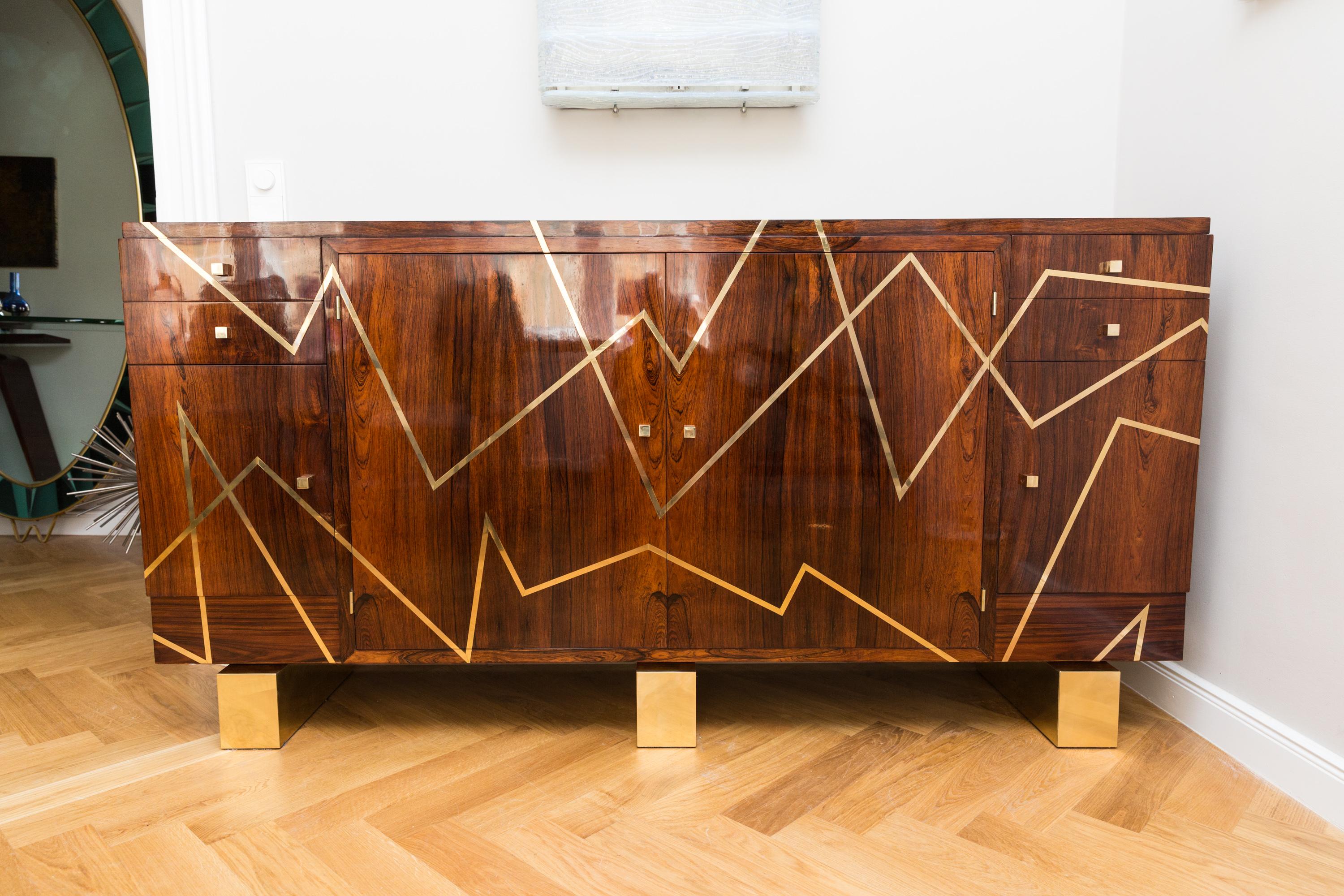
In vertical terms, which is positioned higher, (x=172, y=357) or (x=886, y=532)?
(x=172, y=357)

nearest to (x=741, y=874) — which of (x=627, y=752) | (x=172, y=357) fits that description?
(x=627, y=752)

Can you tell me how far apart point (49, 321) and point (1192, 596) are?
3.65 metres

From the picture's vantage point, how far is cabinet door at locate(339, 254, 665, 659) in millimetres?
1296

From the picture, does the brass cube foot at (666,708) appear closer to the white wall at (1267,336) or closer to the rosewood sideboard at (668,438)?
the rosewood sideboard at (668,438)

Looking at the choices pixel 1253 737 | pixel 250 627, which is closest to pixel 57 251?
pixel 250 627

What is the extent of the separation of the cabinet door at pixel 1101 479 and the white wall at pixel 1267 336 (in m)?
0.13

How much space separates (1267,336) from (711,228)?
3.23 feet

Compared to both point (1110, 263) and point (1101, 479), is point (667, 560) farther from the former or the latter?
point (1110, 263)

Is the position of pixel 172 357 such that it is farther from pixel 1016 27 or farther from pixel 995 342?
pixel 1016 27

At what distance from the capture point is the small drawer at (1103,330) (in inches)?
50.9

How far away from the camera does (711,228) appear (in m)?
1.29

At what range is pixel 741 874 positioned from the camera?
3.37 feet

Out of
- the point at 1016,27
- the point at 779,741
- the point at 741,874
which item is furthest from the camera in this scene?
the point at 1016,27

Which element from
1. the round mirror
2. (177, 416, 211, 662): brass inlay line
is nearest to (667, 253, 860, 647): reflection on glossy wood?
(177, 416, 211, 662): brass inlay line
